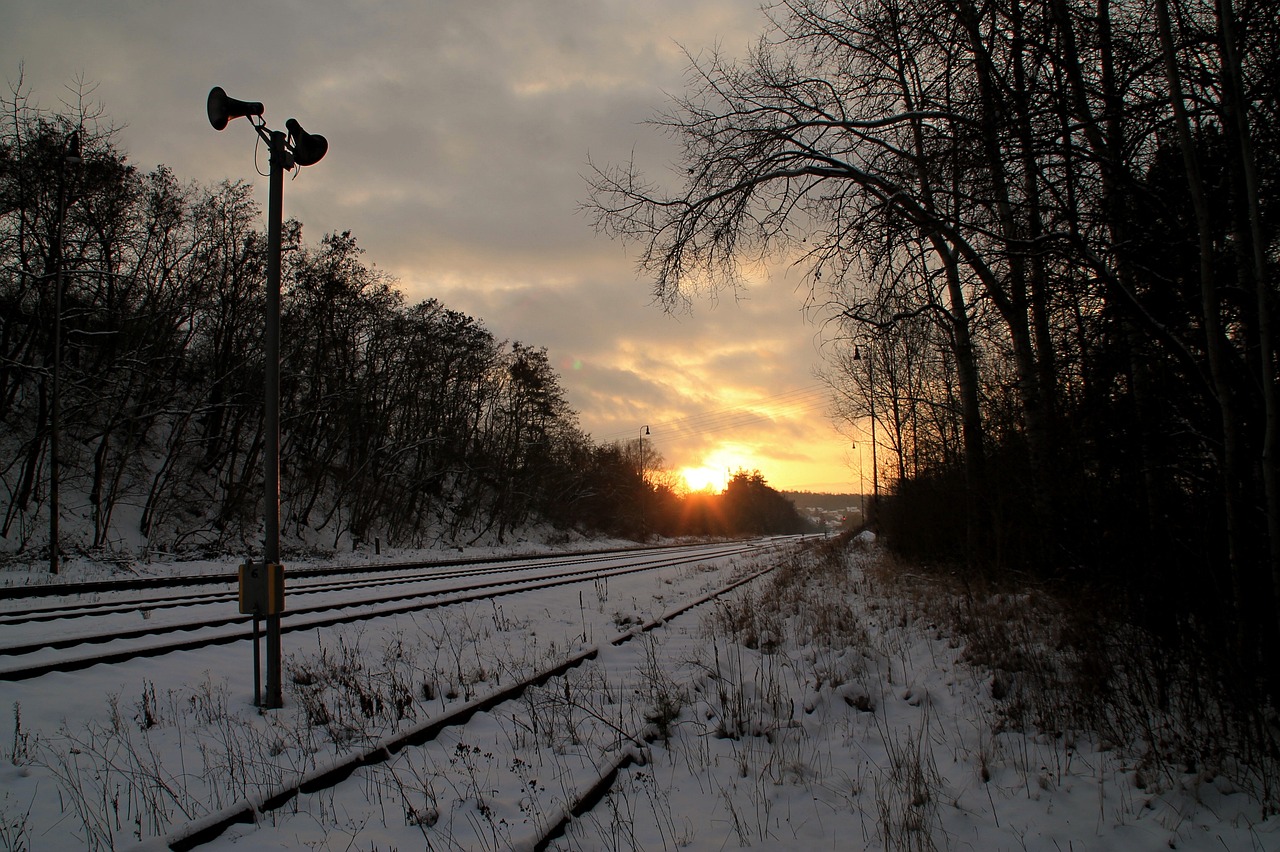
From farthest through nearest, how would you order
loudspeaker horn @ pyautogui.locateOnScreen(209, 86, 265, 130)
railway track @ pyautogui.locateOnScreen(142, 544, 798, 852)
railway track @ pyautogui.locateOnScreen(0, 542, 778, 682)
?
railway track @ pyautogui.locateOnScreen(0, 542, 778, 682) < loudspeaker horn @ pyautogui.locateOnScreen(209, 86, 265, 130) < railway track @ pyautogui.locateOnScreen(142, 544, 798, 852)

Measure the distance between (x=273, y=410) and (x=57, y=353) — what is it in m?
15.2

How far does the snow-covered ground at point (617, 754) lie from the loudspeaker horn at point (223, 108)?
5046 millimetres

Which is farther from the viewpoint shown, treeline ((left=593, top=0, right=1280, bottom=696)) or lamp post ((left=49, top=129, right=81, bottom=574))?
lamp post ((left=49, top=129, right=81, bottom=574))

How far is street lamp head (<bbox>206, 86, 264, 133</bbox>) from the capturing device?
227 inches

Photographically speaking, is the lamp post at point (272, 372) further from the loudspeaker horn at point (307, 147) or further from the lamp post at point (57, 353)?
the lamp post at point (57, 353)

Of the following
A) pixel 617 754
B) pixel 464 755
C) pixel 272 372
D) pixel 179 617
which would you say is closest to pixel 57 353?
pixel 179 617

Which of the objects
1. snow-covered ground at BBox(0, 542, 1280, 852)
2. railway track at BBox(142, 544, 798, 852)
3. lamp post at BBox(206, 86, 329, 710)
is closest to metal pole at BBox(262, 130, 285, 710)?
lamp post at BBox(206, 86, 329, 710)

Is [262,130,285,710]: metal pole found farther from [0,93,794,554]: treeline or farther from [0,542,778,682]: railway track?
[0,93,794,554]: treeline

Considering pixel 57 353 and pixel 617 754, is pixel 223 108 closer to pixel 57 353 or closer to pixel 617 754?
pixel 617 754

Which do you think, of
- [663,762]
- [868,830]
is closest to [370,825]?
[663,762]

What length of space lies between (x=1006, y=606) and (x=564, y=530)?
44.7 metres

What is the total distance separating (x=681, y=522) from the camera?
75625 millimetres

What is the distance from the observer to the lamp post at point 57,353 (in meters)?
16.0

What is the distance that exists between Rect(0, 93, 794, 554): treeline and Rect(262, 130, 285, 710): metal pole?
1428cm
